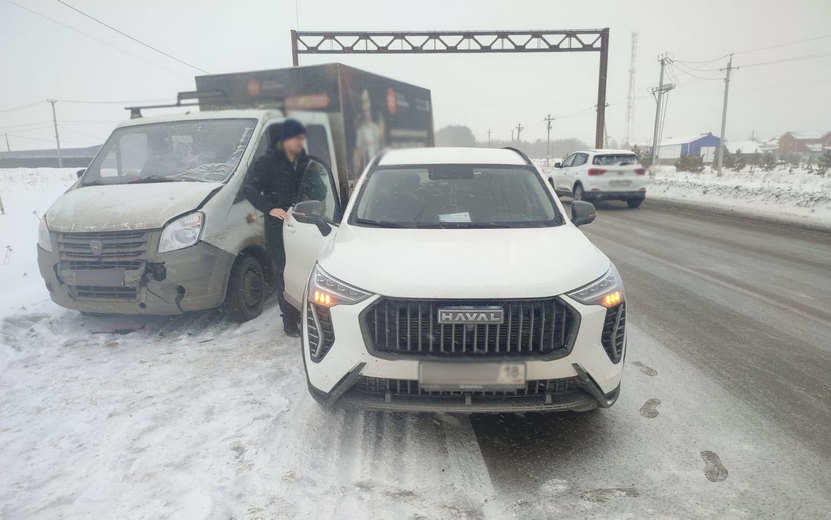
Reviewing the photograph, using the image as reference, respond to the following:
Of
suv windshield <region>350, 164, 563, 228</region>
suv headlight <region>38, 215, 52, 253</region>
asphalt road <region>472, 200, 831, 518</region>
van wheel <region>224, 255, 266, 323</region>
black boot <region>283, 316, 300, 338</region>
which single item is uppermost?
suv windshield <region>350, 164, 563, 228</region>

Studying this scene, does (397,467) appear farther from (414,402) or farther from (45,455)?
(45,455)

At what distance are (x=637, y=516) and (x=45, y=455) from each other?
10.0 feet

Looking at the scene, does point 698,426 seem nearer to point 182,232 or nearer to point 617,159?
point 182,232

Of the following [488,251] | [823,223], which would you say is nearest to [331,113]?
[488,251]

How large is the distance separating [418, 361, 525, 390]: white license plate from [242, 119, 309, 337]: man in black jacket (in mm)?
2538

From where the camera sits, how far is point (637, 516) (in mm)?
2189

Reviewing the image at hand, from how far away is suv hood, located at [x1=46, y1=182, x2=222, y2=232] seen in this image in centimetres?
414

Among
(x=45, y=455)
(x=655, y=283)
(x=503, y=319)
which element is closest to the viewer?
(x=503, y=319)

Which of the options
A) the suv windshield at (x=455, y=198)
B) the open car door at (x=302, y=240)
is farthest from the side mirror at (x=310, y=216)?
the suv windshield at (x=455, y=198)

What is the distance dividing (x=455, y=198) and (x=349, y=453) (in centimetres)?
196

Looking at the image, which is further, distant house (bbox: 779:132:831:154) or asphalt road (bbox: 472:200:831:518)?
distant house (bbox: 779:132:831:154)

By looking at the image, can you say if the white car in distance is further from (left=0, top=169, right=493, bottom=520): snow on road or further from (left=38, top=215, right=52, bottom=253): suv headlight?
(left=38, top=215, right=52, bottom=253): suv headlight

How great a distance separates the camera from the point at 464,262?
271cm

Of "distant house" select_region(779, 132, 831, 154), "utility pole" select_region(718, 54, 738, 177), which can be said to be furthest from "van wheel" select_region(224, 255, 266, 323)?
"distant house" select_region(779, 132, 831, 154)
